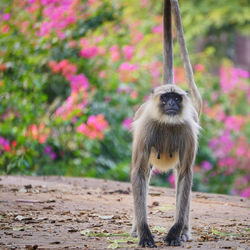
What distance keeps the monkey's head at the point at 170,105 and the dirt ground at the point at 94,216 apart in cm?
84

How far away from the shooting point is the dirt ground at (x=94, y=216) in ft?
11.8

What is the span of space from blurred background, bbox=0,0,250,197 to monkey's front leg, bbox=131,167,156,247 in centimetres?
261

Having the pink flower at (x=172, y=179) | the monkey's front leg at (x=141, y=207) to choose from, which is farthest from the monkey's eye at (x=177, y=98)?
the pink flower at (x=172, y=179)

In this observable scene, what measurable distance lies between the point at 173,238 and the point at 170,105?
894 mm

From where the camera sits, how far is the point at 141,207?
12.3 feet

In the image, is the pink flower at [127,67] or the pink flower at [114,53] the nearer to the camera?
the pink flower at [127,67]

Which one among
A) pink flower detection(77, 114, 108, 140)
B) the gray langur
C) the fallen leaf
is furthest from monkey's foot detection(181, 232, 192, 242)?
pink flower detection(77, 114, 108, 140)

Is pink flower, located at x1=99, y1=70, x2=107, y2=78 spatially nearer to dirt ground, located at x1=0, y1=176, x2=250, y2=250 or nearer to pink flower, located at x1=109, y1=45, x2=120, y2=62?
pink flower, located at x1=109, y1=45, x2=120, y2=62

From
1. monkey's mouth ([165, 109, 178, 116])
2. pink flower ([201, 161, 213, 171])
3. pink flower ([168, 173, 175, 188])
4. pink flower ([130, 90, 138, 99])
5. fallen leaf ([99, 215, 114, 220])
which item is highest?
pink flower ([130, 90, 138, 99])

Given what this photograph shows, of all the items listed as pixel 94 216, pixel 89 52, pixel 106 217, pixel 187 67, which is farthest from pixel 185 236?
pixel 89 52

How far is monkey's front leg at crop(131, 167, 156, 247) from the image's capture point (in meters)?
3.55

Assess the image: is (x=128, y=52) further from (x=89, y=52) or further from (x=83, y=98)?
(x=83, y=98)

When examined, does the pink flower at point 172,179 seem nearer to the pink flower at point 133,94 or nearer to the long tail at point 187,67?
the pink flower at point 133,94

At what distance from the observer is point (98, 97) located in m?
8.23
